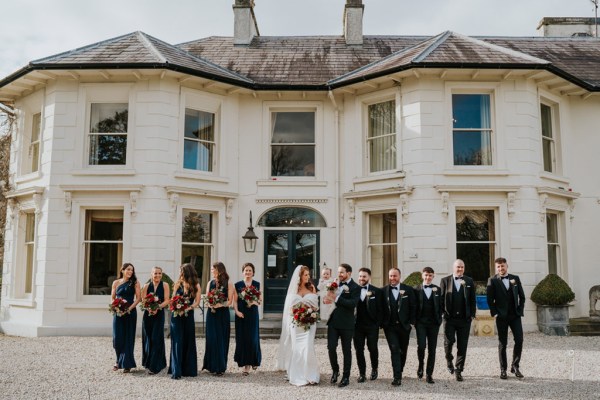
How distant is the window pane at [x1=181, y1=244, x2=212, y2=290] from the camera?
1352 cm

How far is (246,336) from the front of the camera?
857 cm

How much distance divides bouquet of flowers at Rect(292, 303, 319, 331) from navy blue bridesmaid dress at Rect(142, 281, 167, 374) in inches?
84.0

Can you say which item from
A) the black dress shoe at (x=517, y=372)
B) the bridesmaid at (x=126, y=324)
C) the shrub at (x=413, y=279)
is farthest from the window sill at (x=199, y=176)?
the black dress shoe at (x=517, y=372)

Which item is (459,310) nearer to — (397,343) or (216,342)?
(397,343)

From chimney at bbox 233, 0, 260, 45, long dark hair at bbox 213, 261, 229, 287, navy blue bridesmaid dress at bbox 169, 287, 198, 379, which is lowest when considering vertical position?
navy blue bridesmaid dress at bbox 169, 287, 198, 379

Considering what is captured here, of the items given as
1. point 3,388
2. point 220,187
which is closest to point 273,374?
point 3,388

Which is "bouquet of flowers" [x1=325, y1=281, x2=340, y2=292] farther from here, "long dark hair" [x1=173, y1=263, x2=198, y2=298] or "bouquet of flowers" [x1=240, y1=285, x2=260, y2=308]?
"long dark hair" [x1=173, y1=263, x2=198, y2=298]

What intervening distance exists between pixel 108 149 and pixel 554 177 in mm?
11435

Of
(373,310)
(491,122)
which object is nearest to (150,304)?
(373,310)

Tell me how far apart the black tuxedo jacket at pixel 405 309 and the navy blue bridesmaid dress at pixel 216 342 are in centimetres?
251

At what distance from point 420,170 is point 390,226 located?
1.71m

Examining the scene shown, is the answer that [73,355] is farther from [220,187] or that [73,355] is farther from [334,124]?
[334,124]

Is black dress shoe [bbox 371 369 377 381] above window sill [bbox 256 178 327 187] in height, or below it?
below

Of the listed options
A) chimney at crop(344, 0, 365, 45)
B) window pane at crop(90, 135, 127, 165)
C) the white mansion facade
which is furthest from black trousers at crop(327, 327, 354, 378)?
chimney at crop(344, 0, 365, 45)
